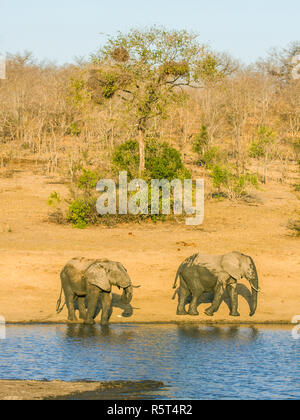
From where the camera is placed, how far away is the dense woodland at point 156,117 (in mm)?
30375

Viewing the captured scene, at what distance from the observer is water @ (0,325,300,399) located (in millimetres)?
12297

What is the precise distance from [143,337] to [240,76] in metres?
42.9

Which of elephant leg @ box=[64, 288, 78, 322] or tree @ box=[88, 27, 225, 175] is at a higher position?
tree @ box=[88, 27, 225, 175]

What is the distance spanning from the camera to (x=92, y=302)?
16344 millimetres

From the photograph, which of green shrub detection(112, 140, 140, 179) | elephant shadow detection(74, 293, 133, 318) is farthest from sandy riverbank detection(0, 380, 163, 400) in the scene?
green shrub detection(112, 140, 140, 179)

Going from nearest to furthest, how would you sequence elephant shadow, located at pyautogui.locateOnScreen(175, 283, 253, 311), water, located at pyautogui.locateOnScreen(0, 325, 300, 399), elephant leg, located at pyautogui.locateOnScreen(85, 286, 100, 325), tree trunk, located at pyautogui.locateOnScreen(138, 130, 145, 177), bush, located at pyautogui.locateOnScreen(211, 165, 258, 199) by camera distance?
water, located at pyautogui.locateOnScreen(0, 325, 300, 399) → elephant leg, located at pyautogui.locateOnScreen(85, 286, 100, 325) → elephant shadow, located at pyautogui.locateOnScreen(175, 283, 253, 311) → tree trunk, located at pyautogui.locateOnScreen(138, 130, 145, 177) → bush, located at pyautogui.locateOnScreen(211, 165, 258, 199)

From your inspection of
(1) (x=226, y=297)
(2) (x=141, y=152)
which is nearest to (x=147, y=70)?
(2) (x=141, y=152)

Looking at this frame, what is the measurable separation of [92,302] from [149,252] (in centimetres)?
609

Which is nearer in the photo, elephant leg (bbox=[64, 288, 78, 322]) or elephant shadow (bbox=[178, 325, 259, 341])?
elephant shadow (bbox=[178, 325, 259, 341])

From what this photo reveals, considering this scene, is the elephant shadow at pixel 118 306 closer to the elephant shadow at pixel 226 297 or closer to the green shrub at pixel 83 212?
the elephant shadow at pixel 226 297

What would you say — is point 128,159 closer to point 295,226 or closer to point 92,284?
point 295,226

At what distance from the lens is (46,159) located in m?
40.7

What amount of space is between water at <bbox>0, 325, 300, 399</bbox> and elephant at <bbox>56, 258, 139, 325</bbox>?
44cm

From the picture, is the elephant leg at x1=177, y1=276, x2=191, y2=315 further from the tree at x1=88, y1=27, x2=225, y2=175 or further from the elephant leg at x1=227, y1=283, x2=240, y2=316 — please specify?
the tree at x1=88, y1=27, x2=225, y2=175
